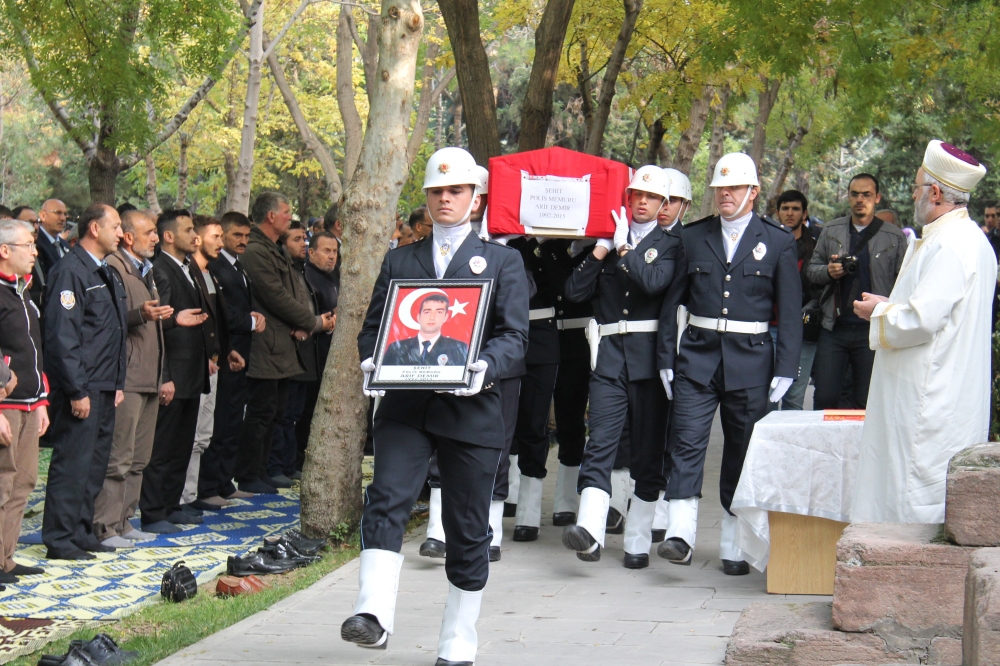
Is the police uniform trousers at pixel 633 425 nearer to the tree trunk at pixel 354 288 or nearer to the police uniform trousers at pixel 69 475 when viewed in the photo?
the tree trunk at pixel 354 288

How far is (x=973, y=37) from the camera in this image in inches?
545

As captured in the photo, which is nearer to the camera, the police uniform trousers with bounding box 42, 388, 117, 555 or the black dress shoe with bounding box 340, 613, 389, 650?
the black dress shoe with bounding box 340, 613, 389, 650

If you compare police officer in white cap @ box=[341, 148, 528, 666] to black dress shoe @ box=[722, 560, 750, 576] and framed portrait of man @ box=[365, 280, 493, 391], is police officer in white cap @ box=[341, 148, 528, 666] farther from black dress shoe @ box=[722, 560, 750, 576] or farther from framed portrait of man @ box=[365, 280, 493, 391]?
black dress shoe @ box=[722, 560, 750, 576]

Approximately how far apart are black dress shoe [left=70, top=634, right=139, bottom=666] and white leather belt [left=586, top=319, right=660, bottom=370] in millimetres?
3430

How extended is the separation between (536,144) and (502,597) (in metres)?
5.65

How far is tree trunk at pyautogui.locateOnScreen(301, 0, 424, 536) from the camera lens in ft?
28.3

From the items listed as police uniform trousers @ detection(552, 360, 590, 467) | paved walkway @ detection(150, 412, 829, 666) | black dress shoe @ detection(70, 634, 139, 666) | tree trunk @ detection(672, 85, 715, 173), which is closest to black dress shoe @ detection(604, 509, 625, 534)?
paved walkway @ detection(150, 412, 829, 666)

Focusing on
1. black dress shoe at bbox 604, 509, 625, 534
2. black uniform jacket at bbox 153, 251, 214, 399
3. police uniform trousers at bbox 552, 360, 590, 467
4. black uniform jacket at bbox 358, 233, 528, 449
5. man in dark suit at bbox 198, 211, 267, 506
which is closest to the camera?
black uniform jacket at bbox 358, 233, 528, 449

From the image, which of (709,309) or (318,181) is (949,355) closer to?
(709,309)

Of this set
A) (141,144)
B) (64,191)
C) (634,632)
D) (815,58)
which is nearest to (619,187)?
(634,632)

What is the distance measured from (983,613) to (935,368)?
2273 millimetres

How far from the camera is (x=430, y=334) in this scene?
5.51 meters

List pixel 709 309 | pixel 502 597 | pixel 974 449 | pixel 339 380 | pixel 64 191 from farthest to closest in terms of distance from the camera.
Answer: pixel 64 191
pixel 339 380
pixel 709 309
pixel 502 597
pixel 974 449

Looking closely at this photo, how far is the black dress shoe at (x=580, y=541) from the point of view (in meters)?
7.36
